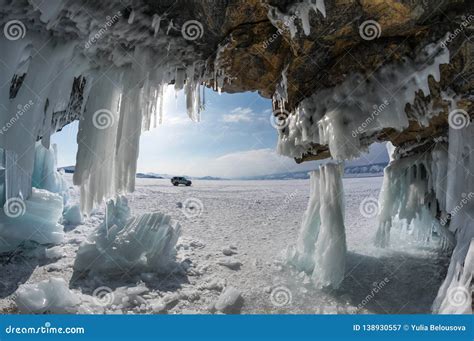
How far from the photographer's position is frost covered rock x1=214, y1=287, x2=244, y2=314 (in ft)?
17.3

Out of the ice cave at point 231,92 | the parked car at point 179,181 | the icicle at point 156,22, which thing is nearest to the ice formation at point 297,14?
the ice cave at point 231,92

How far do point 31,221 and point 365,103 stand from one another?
9025 mm

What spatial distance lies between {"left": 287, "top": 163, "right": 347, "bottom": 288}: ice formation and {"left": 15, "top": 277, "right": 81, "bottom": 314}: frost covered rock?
453 cm

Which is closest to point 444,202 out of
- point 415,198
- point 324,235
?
point 415,198

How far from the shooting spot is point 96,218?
525 inches

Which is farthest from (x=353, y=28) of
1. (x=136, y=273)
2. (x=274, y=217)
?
(x=274, y=217)

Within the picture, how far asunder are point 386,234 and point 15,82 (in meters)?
9.33

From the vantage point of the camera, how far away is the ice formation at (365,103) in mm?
4516

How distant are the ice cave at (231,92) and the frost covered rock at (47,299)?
19mm

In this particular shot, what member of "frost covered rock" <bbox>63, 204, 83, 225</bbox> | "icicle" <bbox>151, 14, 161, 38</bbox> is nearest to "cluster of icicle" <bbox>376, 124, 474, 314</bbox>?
"icicle" <bbox>151, 14, 161, 38</bbox>

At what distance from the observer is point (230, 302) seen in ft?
17.6

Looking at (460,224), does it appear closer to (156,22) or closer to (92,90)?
(156,22)

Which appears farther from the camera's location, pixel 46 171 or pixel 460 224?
pixel 46 171

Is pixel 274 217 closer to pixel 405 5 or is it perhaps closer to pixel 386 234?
pixel 386 234
